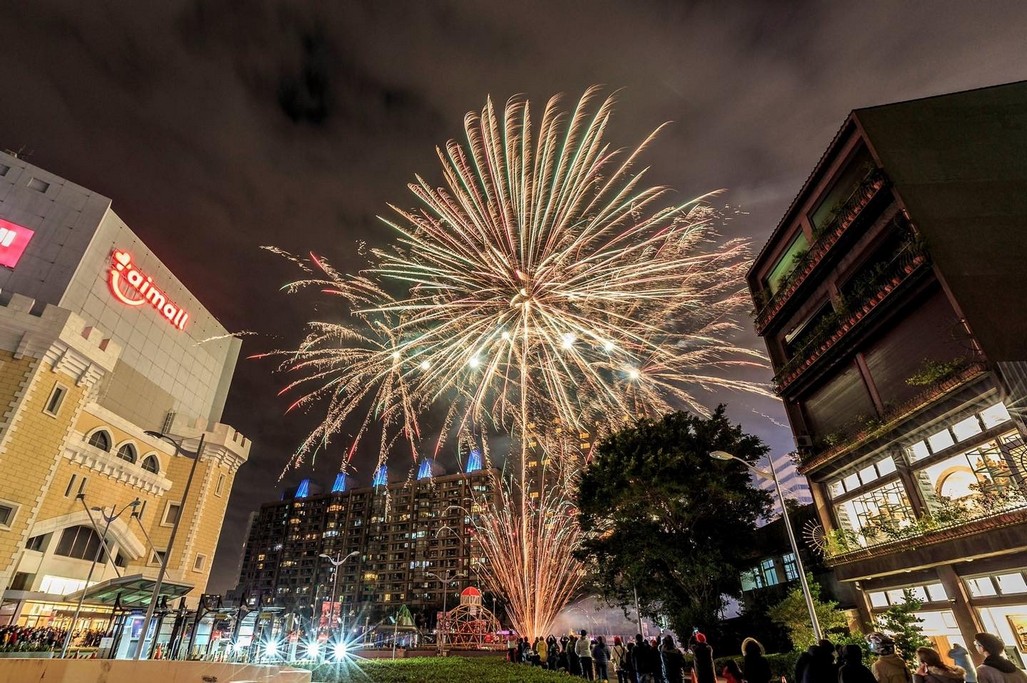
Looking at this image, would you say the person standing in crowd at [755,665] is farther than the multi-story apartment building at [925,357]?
No

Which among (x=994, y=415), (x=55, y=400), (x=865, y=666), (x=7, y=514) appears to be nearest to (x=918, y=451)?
(x=994, y=415)

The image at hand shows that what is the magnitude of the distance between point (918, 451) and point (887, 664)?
484 inches

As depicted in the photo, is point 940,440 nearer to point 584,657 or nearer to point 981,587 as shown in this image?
point 981,587

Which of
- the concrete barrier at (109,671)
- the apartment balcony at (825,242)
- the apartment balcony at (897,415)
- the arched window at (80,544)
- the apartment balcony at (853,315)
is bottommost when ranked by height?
the concrete barrier at (109,671)

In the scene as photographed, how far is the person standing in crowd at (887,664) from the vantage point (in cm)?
765

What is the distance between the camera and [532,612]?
3338 centimetres

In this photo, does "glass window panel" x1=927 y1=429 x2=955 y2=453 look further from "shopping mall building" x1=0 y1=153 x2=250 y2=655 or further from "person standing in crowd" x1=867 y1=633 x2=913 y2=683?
"shopping mall building" x1=0 y1=153 x2=250 y2=655

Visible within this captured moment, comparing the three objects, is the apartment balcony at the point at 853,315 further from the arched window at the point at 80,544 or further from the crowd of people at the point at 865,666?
the arched window at the point at 80,544

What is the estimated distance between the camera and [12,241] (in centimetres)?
3319

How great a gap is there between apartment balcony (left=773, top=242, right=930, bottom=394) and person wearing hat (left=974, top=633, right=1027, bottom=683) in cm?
1287

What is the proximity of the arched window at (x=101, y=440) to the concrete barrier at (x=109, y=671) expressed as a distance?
35293mm

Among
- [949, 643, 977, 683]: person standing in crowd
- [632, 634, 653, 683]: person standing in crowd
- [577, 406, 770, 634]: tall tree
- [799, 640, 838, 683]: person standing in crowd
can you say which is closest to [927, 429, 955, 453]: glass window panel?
[577, 406, 770, 634]: tall tree

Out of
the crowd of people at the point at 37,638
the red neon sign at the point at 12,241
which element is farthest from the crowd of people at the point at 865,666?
the red neon sign at the point at 12,241

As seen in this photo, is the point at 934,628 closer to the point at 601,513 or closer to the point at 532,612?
the point at 601,513
